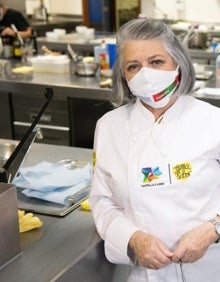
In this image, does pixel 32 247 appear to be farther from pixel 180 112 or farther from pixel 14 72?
pixel 14 72

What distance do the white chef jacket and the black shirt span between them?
4339mm

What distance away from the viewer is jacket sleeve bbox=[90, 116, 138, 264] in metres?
1.38

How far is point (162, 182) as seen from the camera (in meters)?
1.36

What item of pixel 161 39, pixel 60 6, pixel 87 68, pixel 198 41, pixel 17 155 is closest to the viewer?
pixel 161 39

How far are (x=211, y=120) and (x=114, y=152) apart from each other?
0.92ft

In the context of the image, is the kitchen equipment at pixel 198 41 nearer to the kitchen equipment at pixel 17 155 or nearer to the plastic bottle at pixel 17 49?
the plastic bottle at pixel 17 49

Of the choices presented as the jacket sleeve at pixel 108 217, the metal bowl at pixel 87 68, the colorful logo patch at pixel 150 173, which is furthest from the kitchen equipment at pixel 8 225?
the metal bowl at pixel 87 68

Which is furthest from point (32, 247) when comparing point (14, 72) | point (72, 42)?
point (72, 42)

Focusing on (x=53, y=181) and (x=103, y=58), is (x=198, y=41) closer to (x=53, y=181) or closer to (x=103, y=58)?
(x=103, y=58)

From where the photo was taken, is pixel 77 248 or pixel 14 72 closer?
pixel 77 248

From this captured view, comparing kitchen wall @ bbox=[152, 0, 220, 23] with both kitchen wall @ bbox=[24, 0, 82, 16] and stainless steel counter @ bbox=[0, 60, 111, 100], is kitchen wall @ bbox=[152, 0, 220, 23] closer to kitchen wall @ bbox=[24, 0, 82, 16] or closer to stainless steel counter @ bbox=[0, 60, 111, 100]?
kitchen wall @ bbox=[24, 0, 82, 16]

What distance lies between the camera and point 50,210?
160cm

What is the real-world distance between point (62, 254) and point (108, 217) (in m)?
0.16

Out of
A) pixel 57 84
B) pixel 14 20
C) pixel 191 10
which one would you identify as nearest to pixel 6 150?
pixel 57 84
